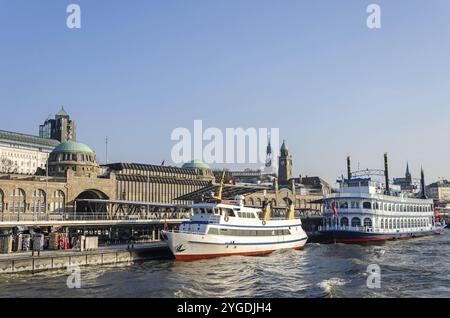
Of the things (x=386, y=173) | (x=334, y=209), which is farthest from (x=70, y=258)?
(x=386, y=173)

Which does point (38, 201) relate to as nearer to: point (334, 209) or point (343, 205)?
point (334, 209)

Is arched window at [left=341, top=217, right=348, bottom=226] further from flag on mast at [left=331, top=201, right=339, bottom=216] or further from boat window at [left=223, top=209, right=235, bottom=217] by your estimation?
boat window at [left=223, top=209, right=235, bottom=217]

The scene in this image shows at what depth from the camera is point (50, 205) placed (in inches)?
3637

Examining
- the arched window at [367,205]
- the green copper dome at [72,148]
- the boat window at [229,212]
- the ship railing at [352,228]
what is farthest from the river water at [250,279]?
the green copper dome at [72,148]

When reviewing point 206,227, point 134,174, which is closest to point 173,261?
point 206,227

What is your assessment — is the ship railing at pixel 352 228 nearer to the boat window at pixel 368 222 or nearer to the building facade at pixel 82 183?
the boat window at pixel 368 222

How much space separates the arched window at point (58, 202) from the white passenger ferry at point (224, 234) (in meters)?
40.4

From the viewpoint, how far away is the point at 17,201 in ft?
287

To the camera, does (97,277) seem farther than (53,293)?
Yes

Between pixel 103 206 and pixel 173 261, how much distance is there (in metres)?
48.3

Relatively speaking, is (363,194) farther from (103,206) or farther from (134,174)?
(134,174)

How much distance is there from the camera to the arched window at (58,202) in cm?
9362

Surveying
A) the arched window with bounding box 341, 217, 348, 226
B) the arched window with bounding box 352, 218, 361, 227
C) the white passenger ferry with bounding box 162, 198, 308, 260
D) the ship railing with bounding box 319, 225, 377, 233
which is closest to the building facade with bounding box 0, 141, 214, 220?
the white passenger ferry with bounding box 162, 198, 308, 260
